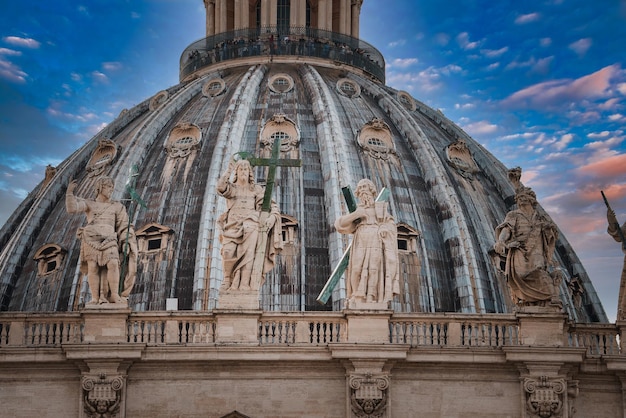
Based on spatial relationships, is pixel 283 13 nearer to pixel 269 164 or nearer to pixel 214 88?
pixel 214 88

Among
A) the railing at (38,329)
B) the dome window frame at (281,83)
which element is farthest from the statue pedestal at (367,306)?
the dome window frame at (281,83)

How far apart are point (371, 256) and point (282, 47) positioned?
3263 cm

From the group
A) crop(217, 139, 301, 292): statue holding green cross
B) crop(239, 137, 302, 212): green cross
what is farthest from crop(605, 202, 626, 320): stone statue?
crop(217, 139, 301, 292): statue holding green cross

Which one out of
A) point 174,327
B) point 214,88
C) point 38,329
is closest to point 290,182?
point 214,88

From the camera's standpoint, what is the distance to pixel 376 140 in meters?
58.8

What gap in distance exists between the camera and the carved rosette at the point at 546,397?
3362cm

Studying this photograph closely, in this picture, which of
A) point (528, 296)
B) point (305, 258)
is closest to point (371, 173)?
point (305, 258)

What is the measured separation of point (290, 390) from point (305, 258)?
18138 millimetres

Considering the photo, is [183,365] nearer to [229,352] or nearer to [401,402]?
[229,352]

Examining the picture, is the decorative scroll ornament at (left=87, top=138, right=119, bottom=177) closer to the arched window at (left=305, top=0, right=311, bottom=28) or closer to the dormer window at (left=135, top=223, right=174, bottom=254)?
the dormer window at (left=135, top=223, right=174, bottom=254)

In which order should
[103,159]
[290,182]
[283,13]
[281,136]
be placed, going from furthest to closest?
[283,13], [103,159], [281,136], [290,182]

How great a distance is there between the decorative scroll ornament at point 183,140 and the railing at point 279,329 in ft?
78.1

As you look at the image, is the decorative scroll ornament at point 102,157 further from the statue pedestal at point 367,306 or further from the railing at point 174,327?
the statue pedestal at point 367,306

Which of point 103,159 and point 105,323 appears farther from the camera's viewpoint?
point 103,159
